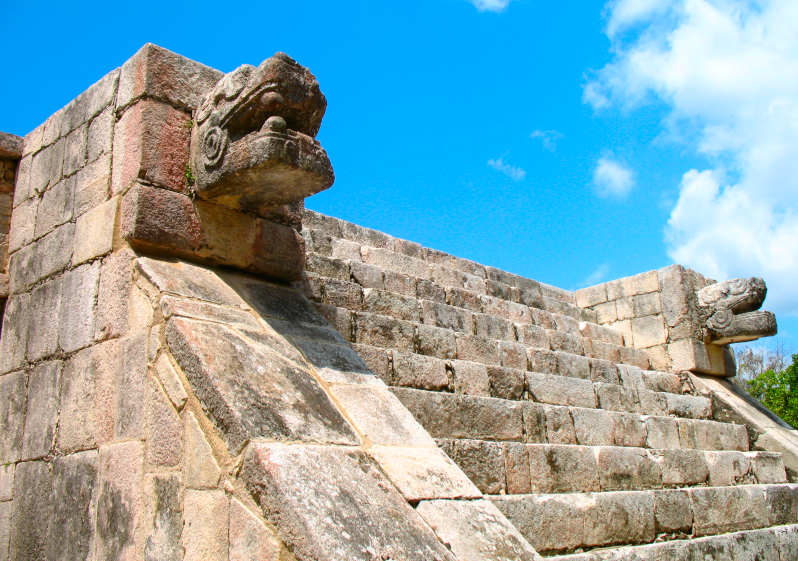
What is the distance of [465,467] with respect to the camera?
12.9 feet

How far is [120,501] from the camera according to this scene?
3.14 meters

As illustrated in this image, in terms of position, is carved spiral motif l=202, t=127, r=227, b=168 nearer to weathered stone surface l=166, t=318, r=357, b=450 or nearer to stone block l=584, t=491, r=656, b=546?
weathered stone surface l=166, t=318, r=357, b=450

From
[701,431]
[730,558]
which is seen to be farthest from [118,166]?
[701,431]

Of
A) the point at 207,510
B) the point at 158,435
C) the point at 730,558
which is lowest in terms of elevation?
the point at 730,558

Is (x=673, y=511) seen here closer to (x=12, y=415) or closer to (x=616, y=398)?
(x=616, y=398)

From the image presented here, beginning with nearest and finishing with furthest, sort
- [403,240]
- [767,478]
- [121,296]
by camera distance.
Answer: [121,296], [767,478], [403,240]

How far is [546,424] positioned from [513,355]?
1.02 meters

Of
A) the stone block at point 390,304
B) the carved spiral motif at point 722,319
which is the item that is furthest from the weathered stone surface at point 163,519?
the carved spiral motif at point 722,319

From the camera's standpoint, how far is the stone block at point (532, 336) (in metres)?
6.62

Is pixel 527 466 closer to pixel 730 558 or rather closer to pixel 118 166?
pixel 730 558

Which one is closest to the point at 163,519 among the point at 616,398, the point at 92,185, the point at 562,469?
the point at 92,185

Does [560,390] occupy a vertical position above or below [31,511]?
above

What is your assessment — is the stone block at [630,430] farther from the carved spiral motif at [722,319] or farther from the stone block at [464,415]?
the carved spiral motif at [722,319]

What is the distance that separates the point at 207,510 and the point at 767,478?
617 cm
